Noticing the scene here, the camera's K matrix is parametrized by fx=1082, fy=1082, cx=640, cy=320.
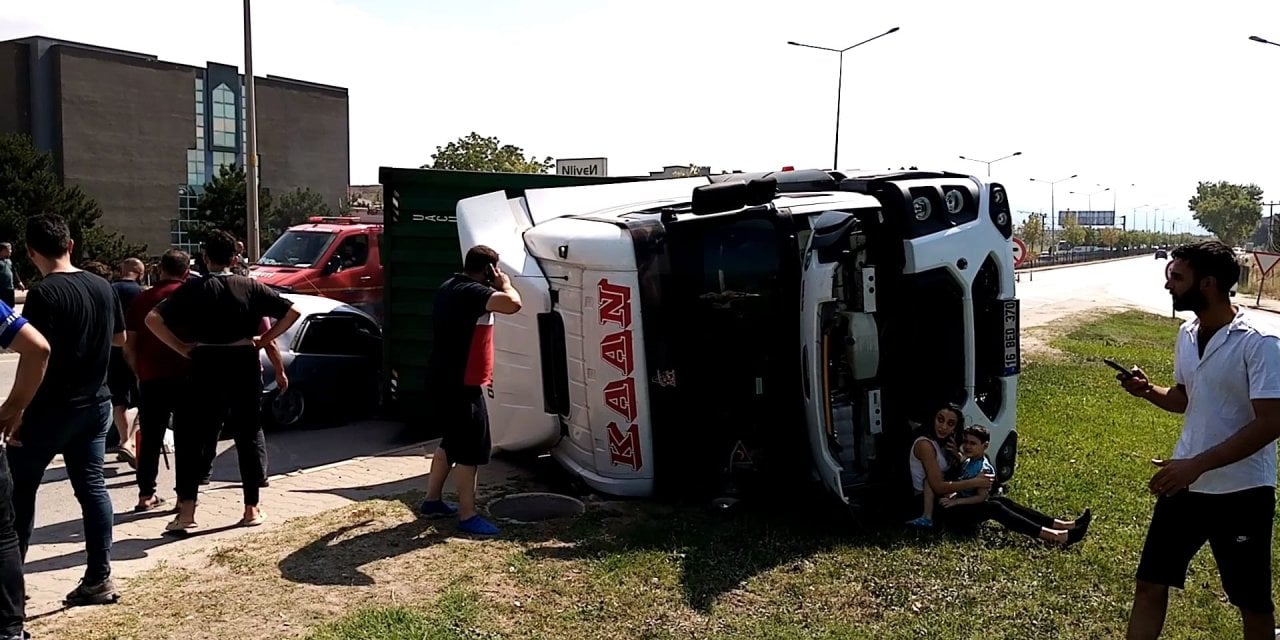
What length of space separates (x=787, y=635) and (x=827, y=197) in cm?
306

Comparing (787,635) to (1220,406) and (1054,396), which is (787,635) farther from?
(1054,396)

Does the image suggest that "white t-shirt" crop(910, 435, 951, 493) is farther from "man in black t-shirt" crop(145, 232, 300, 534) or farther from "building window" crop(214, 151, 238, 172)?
"building window" crop(214, 151, 238, 172)

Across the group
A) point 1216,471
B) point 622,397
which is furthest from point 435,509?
point 1216,471

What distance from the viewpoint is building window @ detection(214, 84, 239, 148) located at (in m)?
59.4

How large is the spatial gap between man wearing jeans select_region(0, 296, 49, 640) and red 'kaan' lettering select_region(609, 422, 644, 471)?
3326mm

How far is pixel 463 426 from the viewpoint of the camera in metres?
6.32

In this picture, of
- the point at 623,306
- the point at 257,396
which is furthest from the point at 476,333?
the point at 257,396

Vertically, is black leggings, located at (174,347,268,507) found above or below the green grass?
above

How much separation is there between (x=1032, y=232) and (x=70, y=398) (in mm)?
94878

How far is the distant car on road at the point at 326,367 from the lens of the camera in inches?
392

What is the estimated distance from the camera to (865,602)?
5.24 meters

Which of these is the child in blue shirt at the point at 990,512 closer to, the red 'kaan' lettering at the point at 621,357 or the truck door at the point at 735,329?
the truck door at the point at 735,329

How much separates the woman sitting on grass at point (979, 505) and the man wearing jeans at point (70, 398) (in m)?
4.41

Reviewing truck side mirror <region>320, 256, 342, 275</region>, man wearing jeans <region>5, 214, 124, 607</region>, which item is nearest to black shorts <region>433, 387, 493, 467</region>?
man wearing jeans <region>5, 214, 124, 607</region>
